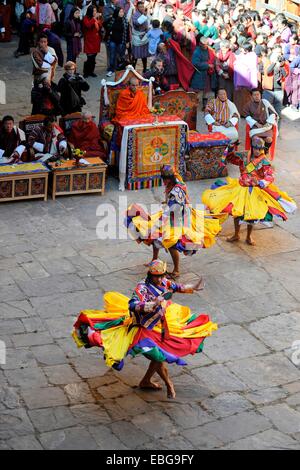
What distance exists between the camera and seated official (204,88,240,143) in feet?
51.1

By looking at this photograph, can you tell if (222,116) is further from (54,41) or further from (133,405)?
(133,405)

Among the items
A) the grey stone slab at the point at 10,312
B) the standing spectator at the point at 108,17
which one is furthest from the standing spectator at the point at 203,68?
the grey stone slab at the point at 10,312

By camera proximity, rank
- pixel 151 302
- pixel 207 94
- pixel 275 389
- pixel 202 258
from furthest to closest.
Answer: pixel 207 94
pixel 202 258
pixel 275 389
pixel 151 302

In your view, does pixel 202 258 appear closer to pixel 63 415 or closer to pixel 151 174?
pixel 151 174

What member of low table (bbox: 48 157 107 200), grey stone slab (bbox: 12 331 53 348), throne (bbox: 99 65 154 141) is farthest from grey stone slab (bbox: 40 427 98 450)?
throne (bbox: 99 65 154 141)

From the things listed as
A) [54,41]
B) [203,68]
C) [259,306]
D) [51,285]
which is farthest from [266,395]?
[54,41]

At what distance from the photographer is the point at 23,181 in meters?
14.0

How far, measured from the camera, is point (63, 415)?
377 inches

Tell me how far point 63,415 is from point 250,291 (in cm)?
346

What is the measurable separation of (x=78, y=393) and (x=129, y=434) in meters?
0.86

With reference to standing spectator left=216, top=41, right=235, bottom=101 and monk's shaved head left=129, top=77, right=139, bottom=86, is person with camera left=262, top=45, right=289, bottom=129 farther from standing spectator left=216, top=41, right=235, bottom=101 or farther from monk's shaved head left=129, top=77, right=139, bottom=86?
monk's shaved head left=129, top=77, right=139, bottom=86

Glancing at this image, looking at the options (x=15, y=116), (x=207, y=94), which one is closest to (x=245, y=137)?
(x=207, y=94)

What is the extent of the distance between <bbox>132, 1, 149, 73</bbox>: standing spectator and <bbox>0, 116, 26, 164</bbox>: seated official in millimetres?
5173
